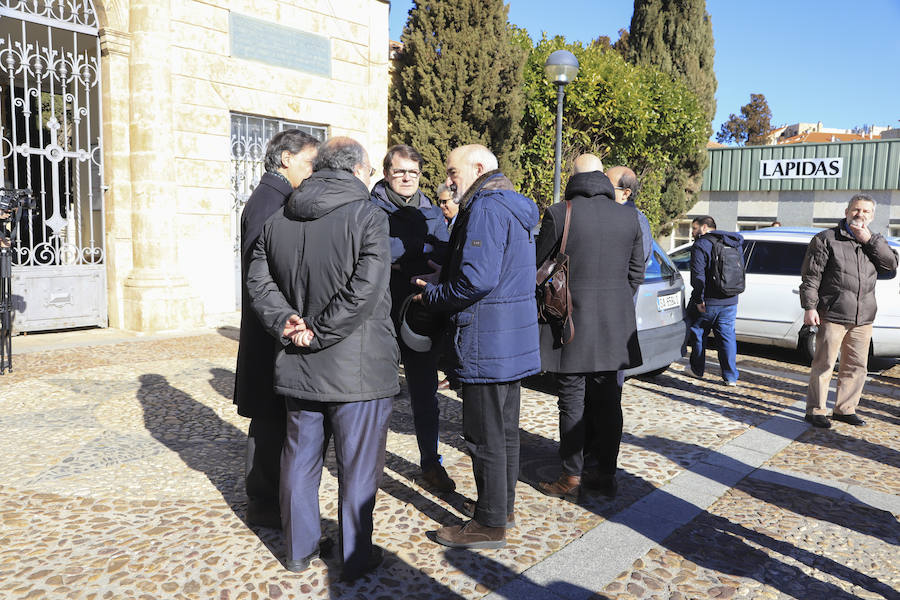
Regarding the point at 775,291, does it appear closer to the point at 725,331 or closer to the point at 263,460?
the point at 725,331

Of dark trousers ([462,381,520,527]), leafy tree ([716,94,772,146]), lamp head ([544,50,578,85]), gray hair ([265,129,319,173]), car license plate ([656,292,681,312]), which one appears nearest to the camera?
dark trousers ([462,381,520,527])

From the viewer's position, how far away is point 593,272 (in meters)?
3.68

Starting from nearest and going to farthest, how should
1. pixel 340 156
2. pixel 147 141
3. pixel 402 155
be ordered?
1. pixel 340 156
2. pixel 402 155
3. pixel 147 141

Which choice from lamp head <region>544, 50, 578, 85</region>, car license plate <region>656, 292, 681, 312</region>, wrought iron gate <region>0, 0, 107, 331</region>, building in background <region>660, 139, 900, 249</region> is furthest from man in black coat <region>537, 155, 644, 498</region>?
building in background <region>660, 139, 900, 249</region>

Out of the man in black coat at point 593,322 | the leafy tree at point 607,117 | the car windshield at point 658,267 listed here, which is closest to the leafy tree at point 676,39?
the leafy tree at point 607,117

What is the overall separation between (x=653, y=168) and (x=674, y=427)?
1254cm

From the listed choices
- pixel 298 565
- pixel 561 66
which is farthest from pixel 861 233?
pixel 561 66

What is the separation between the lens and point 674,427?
17.3 feet

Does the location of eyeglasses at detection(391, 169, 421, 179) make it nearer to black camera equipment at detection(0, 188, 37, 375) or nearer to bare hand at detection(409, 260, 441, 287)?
bare hand at detection(409, 260, 441, 287)

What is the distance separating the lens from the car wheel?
8.19 m

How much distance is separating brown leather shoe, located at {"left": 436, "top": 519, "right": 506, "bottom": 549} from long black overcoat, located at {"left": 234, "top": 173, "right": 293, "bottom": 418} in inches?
38.1

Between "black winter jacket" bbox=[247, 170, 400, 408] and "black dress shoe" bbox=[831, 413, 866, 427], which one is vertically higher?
"black winter jacket" bbox=[247, 170, 400, 408]

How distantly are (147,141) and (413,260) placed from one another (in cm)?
631

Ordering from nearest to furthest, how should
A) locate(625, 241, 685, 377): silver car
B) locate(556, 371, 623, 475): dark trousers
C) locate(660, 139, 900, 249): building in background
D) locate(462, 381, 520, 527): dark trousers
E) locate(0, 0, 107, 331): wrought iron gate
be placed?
locate(462, 381, 520, 527): dark trousers
locate(556, 371, 623, 475): dark trousers
locate(625, 241, 685, 377): silver car
locate(0, 0, 107, 331): wrought iron gate
locate(660, 139, 900, 249): building in background
